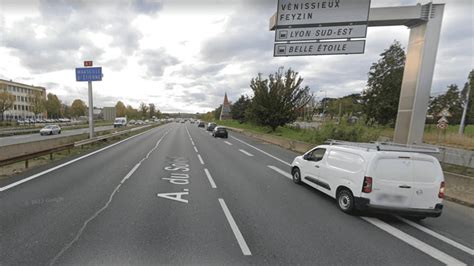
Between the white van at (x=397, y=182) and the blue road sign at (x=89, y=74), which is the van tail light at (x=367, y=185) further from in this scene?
the blue road sign at (x=89, y=74)

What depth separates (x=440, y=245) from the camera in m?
3.86

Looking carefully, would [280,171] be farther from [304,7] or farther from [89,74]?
[89,74]

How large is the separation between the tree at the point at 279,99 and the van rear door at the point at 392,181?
2144cm

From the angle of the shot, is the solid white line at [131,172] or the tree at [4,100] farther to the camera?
the tree at [4,100]

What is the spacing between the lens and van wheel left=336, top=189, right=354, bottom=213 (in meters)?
5.04

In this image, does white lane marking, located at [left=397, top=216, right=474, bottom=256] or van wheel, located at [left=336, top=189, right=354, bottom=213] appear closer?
white lane marking, located at [left=397, top=216, right=474, bottom=256]

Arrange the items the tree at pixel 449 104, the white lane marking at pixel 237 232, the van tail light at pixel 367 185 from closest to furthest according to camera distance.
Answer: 1. the white lane marking at pixel 237 232
2. the van tail light at pixel 367 185
3. the tree at pixel 449 104

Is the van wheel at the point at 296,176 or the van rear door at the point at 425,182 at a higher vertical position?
the van rear door at the point at 425,182

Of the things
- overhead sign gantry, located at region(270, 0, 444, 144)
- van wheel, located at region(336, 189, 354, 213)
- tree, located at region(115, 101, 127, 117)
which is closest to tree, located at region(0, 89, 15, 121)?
tree, located at region(115, 101, 127, 117)

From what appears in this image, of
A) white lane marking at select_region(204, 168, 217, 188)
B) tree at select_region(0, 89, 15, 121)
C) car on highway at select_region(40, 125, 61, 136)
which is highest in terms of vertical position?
tree at select_region(0, 89, 15, 121)

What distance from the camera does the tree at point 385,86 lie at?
27.3 m

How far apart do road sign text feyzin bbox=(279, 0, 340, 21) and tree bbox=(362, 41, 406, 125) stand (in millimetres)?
24599

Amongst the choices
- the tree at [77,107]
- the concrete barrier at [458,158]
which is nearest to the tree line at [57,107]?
the tree at [77,107]

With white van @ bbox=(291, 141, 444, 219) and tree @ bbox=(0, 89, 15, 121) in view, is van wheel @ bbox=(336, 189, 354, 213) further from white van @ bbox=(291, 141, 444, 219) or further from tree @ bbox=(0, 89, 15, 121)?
tree @ bbox=(0, 89, 15, 121)
